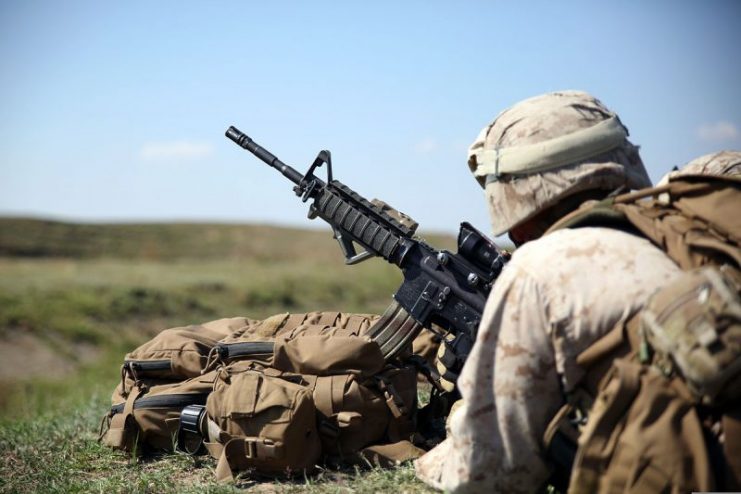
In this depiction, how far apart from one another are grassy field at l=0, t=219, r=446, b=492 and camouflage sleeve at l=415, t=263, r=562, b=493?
141cm

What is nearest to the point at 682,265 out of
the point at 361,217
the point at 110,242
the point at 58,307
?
the point at 361,217

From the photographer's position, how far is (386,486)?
14.4ft

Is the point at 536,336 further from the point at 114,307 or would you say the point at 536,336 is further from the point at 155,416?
the point at 114,307

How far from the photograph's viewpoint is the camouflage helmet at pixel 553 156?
3.43 meters

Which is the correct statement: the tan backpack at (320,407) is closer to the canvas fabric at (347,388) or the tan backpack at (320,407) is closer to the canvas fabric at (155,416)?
the canvas fabric at (347,388)

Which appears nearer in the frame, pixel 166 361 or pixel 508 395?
pixel 508 395

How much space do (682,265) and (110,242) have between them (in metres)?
27.3

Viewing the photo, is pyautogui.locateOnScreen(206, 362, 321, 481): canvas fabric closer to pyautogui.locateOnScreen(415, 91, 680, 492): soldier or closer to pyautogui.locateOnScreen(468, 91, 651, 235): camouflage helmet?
pyautogui.locateOnScreen(415, 91, 680, 492): soldier

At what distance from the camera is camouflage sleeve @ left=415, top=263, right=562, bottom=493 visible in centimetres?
288

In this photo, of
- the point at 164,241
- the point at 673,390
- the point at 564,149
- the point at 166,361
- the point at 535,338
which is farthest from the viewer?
the point at 164,241

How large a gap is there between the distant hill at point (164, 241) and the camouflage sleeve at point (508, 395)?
72.4ft

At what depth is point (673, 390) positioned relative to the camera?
2670 mm

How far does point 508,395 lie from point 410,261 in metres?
2.62

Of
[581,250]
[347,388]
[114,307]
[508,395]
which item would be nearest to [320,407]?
[347,388]
